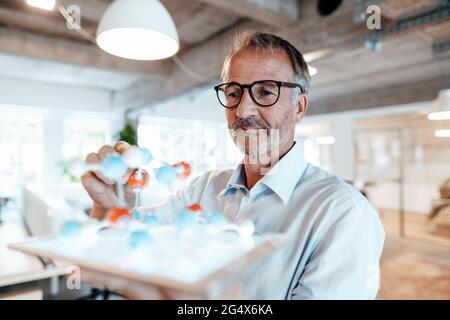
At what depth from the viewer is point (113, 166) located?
45cm

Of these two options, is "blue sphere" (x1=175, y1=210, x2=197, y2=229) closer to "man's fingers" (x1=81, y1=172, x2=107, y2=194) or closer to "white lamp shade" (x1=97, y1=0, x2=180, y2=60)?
"man's fingers" (x1=81, y1=172, x2=107, y2=194)

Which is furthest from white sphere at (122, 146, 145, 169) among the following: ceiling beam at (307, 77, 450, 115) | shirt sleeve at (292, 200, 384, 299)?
ceiling beam at (307, 77, 450, 115)

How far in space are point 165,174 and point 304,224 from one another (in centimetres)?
26

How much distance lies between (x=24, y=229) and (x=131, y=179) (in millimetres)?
267

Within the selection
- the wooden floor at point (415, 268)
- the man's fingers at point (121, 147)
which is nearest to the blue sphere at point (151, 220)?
the man's fingers at point (121, 147)

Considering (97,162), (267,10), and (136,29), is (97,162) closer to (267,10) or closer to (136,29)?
(136,29)

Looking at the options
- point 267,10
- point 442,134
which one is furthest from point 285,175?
point 442,134

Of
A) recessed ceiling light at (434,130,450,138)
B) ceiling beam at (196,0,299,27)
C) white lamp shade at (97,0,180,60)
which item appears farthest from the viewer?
recessed ceiling light at (434,130,450,138)

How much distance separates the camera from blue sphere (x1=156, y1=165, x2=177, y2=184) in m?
0.49

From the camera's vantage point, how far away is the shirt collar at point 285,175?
23.0 inches

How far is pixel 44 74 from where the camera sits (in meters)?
0.71

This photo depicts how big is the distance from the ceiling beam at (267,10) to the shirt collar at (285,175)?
113 cm

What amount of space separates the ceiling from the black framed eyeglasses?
0.27 metres

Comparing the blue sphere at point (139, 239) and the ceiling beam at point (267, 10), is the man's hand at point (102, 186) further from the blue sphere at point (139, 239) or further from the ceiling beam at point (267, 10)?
the ceiling beam at point (267, 10)
